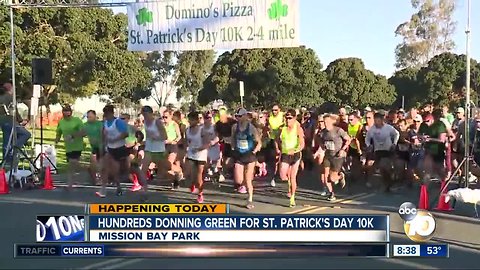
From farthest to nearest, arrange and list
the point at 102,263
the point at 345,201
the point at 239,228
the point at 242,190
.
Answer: the point at 242,190 → the point at 345,201 → the point at 102,263 → the point at 239,228

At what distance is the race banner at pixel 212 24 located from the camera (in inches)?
522

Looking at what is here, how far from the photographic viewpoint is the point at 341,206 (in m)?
11.1

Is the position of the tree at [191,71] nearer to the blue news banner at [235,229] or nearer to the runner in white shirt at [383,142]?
the runner in white shirt at [383,142]

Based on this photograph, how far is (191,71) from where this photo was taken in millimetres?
61438

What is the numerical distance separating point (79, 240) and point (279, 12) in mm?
8279

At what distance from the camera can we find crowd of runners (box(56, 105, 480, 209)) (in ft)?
36.3

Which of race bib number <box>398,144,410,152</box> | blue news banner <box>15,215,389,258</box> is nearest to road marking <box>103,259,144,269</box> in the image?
blue news banner <box>15,215,389,258</box>

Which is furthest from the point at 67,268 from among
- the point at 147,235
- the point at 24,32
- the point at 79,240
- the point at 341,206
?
the point at 24,32

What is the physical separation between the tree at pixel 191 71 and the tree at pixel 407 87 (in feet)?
64.9

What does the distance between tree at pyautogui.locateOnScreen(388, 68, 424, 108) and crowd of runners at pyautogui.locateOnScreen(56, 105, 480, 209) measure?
48321 millimetres

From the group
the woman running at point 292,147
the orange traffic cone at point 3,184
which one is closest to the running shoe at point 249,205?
the woman running at point 292,147

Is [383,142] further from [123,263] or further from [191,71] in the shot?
[191,71]

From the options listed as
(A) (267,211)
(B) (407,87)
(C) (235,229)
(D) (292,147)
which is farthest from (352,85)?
(C) (235,229)

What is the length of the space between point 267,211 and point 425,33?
5312cm
